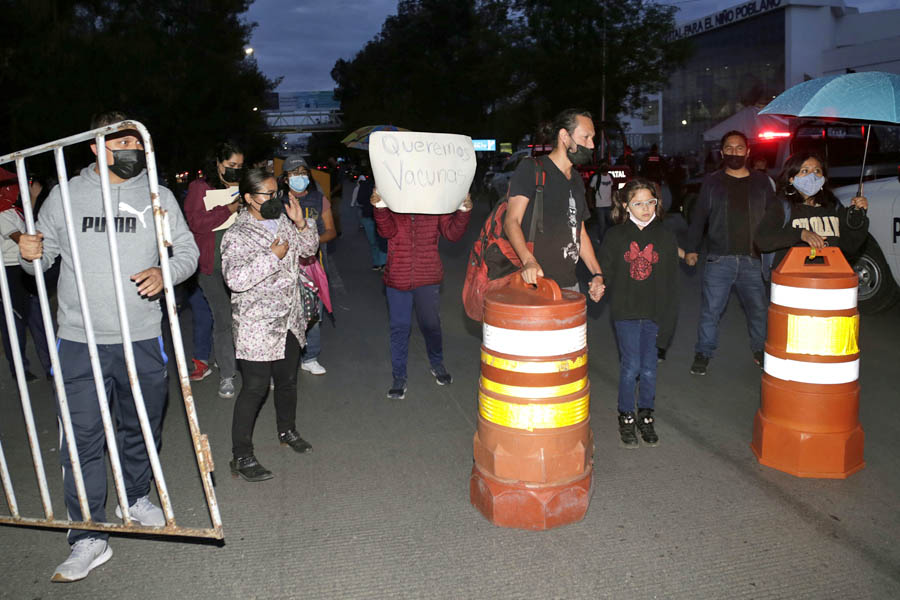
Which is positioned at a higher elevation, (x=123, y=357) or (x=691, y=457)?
(x=123, y=357)

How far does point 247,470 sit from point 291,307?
1.02 m

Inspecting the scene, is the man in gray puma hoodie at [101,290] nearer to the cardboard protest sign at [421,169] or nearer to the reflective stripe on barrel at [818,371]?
the cardboard protest sign at [421,169]

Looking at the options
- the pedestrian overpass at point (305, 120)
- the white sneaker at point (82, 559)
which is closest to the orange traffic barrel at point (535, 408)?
the white sneaker at point (82, 559)

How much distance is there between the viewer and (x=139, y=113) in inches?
908

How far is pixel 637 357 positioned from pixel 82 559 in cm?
337

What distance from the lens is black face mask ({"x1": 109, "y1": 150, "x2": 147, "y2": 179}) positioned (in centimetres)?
356

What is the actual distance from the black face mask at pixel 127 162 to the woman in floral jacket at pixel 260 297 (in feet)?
3.37

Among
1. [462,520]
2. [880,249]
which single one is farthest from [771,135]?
[462,520]

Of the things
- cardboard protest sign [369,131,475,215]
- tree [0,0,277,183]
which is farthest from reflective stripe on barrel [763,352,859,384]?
tree [0,0,277,183]

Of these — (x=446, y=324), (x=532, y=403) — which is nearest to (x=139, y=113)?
(x=446, y=324)

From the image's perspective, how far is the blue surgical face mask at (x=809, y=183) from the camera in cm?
579

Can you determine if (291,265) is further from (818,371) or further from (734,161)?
(734,161)

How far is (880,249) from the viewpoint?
841 centimetres

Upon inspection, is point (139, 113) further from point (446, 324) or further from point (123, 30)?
point (446, 324)
